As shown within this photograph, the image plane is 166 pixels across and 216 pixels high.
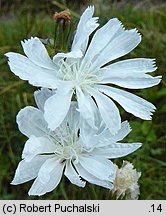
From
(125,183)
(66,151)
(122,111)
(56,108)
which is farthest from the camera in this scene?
(122,111)

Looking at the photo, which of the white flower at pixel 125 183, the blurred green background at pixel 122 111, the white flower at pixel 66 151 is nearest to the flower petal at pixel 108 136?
the white flower at pixel 66 151

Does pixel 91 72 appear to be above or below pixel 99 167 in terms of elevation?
above

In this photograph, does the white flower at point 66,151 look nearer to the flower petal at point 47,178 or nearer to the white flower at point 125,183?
the flower petal at point 47,178

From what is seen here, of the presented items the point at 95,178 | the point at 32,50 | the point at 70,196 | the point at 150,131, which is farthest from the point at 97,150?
the point at 150,131

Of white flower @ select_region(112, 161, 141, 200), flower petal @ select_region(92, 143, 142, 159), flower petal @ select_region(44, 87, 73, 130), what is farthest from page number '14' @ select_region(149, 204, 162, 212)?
flower petal @ select_region(44, 87, 73, 130)

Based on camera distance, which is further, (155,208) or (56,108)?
(155,208)

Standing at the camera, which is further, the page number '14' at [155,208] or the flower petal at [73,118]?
the page number '14' at [155,208]

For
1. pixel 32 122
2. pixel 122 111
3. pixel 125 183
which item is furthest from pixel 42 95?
pixel 122 111

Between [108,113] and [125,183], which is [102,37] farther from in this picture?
[125,183]
